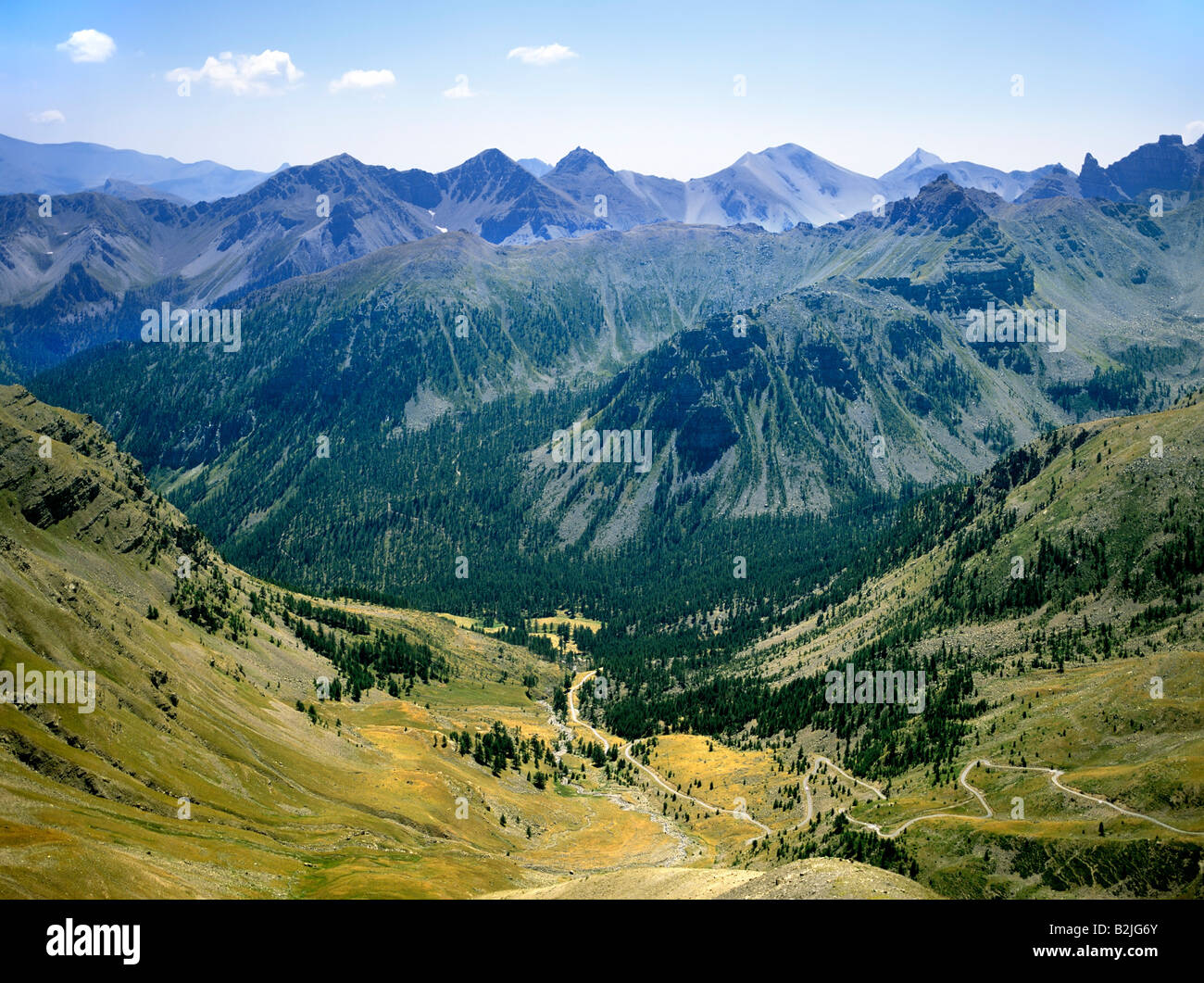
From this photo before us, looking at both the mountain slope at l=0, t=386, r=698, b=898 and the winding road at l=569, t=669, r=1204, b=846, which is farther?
the winding road at l=569, t=669, r=1204, b=846

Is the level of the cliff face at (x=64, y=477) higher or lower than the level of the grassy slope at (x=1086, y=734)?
higher

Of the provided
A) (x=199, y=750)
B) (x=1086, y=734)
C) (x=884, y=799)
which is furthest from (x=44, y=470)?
(x=1086, y=734)

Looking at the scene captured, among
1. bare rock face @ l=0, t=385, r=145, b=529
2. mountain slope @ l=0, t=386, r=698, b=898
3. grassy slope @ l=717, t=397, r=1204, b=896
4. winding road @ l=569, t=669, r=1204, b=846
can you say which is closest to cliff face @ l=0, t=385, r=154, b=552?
bare rock face @ l=0, t=385, r=145, b=529

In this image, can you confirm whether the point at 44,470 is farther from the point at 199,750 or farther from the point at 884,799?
the point at 884,799

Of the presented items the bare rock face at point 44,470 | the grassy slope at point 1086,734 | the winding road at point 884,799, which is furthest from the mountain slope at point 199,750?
the grassy slope at point 1086,734

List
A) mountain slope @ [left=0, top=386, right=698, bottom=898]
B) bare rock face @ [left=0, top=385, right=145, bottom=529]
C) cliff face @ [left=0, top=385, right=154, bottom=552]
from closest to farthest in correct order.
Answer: mountain slope @ [left=0, top=386, right=698, bottom=898] → bare rock face @ [left=0, top=385, right=145, bottom=529] → cliff face @ [left=0, top=385, right=154, bottom=552]

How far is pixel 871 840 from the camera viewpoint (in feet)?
305

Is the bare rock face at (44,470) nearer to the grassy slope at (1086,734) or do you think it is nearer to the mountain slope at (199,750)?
the mountain slope at (199,750)

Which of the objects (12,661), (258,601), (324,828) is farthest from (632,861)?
(258,601)

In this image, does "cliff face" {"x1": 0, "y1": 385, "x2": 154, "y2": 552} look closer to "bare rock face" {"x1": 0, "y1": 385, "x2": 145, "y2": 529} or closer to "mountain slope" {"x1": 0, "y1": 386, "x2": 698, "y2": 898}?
"bare rock face" {"x1": 0, "y1": 385, "x2": 145, "y2": 529}

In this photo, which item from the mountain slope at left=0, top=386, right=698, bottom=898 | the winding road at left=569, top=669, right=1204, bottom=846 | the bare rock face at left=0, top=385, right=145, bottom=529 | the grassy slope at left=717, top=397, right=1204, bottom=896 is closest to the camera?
the mountain slope at left=0, top=386, right=698, bottom=898
